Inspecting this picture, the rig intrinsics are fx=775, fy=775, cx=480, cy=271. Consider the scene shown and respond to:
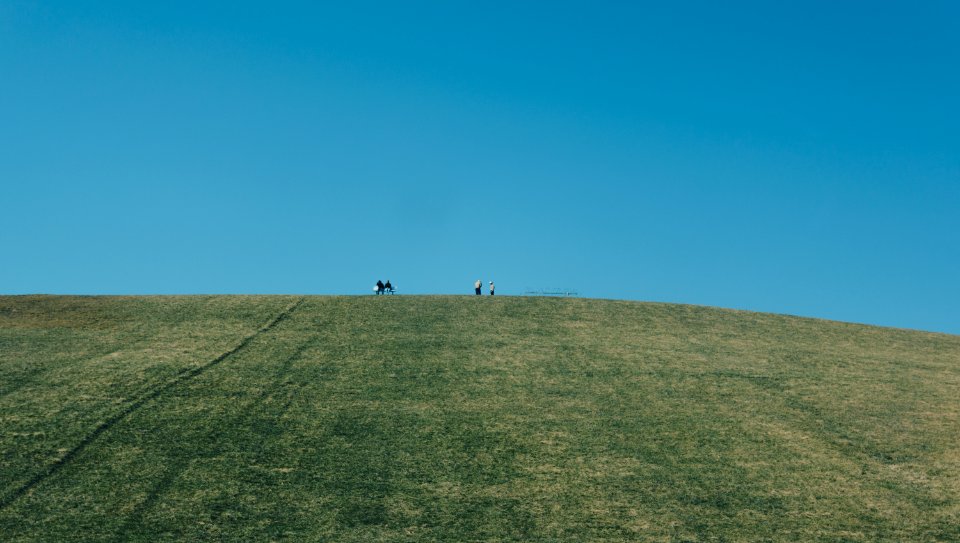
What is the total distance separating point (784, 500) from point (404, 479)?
780 cm

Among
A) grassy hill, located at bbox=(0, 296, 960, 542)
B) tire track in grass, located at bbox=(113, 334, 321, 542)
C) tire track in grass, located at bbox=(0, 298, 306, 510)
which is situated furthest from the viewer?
tire track in grass, located at bbox=(0, 298, 306, 510)

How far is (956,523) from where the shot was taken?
14.9 m

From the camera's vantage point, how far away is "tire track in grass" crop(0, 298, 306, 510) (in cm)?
1501

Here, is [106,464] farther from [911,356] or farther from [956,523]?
[911,356]

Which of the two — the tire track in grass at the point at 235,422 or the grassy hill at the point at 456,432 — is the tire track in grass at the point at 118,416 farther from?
the tire track in grass at the point at 235,422

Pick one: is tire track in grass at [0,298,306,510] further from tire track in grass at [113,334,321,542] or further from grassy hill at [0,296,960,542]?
tire track in grass at [113,334,321,542]

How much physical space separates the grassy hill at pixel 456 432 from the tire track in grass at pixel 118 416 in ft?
0.25

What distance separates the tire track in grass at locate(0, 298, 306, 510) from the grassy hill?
8 centimetres

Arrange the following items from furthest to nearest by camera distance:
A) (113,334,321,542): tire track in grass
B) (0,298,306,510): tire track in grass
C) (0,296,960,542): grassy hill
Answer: (0,298,306,510): tire track in grass < (0,296,960,542): grassy hill < (113,334,321,542): tire track in grass

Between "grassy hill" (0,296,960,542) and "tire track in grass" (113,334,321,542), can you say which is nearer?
"tire track in grass" (113,334,321,542)

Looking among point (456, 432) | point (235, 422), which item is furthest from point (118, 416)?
point (456, 432)

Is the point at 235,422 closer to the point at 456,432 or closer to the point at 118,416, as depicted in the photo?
the point at 118,416

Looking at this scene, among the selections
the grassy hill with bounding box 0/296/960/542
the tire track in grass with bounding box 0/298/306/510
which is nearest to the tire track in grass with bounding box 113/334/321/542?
the grassy hill with bounding box 0/296/960/542

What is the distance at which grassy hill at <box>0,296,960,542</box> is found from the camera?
14539 mm
